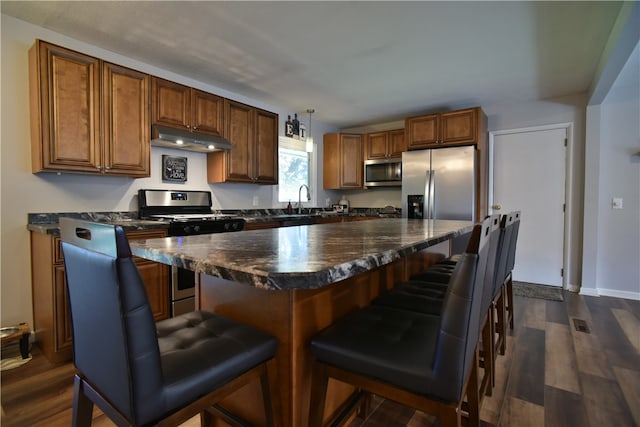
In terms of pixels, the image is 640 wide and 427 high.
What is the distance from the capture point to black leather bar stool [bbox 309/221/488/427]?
806 millimetres

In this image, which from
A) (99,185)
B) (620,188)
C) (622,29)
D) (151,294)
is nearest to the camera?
(622,29)

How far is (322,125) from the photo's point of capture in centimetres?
522

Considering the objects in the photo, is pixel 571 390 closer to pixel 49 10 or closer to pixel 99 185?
pixel 99 185

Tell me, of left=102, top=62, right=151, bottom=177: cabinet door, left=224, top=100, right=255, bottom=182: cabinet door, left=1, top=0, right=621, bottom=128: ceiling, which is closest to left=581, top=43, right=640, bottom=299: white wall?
left=1, top=0, right=621, bottom=128: ceiling

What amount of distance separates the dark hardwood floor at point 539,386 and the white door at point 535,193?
4.52ft

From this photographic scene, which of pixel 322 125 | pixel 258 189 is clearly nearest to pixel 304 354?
pixel 258 189

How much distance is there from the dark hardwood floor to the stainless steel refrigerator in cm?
165

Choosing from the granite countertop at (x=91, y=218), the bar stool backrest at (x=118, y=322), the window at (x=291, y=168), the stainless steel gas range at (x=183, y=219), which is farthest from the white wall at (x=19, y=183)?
the window at (x=291, y=168)

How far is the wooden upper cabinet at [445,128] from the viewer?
3908 mm

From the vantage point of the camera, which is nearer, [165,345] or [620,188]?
[165,345]

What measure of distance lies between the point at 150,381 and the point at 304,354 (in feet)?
1.59

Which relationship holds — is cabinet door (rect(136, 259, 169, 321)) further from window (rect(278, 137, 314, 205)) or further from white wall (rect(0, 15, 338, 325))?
window (rect(278, 137, 314, 205))

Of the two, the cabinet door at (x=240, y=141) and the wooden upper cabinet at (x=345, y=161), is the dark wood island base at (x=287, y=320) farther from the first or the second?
the wooden upper cabinet at (x=345, y=161)

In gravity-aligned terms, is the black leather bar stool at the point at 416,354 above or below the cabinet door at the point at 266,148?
below
